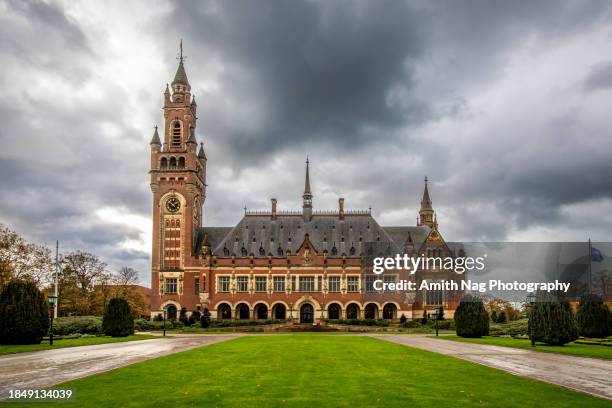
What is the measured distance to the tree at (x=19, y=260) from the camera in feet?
208

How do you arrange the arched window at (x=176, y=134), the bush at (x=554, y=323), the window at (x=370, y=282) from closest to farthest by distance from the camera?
the bush at (x=554, y=323)
the window at (x=370, y=282)
the arched window at (x=176, y=134)

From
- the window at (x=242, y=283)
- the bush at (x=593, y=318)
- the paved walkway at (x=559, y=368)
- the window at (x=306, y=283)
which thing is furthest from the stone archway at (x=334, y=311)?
the paved walkway at (x=559, y=368)

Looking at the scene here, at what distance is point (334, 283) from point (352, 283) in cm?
288

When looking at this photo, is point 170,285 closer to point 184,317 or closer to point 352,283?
point 184,317

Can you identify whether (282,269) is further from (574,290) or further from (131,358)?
(131,358)

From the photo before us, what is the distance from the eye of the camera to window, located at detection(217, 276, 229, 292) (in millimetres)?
89225

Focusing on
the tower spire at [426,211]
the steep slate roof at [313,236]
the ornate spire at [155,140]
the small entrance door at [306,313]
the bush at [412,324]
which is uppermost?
the ornate spire at [155,140]

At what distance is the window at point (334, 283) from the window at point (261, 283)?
10165mm

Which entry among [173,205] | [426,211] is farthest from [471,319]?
[173,205]

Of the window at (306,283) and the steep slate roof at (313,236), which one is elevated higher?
the steep slate roof at (313,236)

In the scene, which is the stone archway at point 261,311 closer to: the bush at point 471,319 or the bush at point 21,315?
the bush at point 471,319

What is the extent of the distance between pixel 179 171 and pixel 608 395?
81818 mm

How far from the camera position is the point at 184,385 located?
58.9 feet

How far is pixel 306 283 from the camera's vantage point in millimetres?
89812
